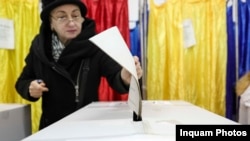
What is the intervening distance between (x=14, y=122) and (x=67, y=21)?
0.47m

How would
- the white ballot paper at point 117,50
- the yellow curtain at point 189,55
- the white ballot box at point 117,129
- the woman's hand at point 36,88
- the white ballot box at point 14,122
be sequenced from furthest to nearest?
1. the yellow curtain at point 189,55
2. the woman's hand at point 36,88
3. the white ballot box at point 14,122
4. the white ballot paper at point 117,50
5. the white ballot box at point 117,129

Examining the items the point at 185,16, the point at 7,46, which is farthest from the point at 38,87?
the point at 185,16

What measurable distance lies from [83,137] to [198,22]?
1.48 meters

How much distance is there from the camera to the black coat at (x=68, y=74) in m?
1.27

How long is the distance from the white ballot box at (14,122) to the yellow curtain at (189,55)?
0.91 m

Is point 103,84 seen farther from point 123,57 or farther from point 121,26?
point 123,57

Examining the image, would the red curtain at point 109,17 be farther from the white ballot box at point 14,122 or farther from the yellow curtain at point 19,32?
the white ballot box at point 14,122

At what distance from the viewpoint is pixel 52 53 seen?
134 centimetres

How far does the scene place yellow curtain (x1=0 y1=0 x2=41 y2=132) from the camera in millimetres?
1878

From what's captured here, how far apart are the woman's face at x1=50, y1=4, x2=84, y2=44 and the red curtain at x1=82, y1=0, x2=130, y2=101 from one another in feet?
1.88

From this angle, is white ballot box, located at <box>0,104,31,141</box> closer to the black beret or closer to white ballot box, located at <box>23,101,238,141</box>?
white ballot box, located at <box>23,101,238,141</box>

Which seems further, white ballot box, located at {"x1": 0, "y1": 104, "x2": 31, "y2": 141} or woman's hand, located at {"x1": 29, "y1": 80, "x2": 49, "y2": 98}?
woman's hand, located at {"x1": 29, "y1": 80, "x2": 49, "y2": 98}

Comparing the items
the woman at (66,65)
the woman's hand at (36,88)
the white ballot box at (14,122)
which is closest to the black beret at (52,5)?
the woman at (66,65)

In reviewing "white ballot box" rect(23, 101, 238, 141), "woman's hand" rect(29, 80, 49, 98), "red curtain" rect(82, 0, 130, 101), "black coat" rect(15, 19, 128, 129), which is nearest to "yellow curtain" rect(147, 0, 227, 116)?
"red curtain" rect(82, 0, 130, 101)
